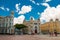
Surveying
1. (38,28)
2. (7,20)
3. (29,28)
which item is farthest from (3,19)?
(38,28)

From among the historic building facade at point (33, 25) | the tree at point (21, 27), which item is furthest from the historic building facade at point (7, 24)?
the historic building facade at point (33, 25)

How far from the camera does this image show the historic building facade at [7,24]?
28.1 m

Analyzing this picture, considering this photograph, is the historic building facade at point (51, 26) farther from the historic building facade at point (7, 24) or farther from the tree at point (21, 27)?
the historic building facade at point (7, 24)

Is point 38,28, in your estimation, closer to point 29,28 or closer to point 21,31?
point 29,28

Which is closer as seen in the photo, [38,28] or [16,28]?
[16,28]

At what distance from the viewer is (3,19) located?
2922 centimetres

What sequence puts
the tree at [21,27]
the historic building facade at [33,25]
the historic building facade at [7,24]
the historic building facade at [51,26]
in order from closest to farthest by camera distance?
the tree at [21,27]
the historic building facade at [51,26]
the historic building facade at [7,24]
the historic building facade at [33,25]

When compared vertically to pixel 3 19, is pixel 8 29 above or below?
below

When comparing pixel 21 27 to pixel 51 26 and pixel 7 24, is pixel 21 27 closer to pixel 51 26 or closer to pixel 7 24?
pixel 7 24

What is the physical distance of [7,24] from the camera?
Answer: 29.2 m

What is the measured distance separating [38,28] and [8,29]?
631 centimetres

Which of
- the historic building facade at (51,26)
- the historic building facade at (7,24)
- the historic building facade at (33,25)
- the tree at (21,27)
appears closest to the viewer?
the tree at (21,27)

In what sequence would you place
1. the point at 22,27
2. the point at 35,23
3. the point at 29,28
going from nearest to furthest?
the point at 22,27
the point at 29,28
the point at 35,23

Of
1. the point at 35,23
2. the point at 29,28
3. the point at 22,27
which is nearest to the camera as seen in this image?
the point at 22,27
